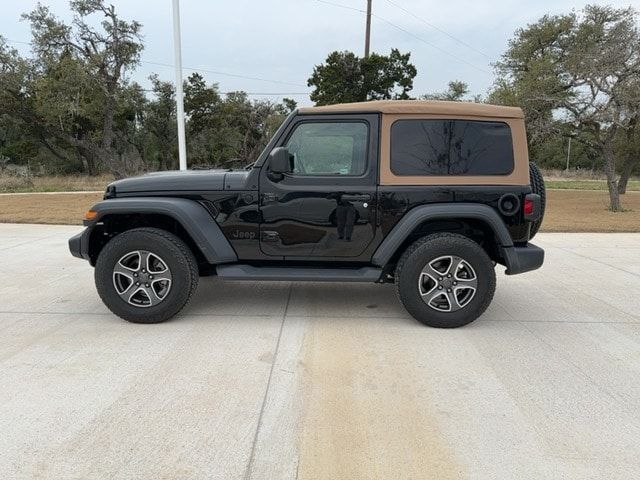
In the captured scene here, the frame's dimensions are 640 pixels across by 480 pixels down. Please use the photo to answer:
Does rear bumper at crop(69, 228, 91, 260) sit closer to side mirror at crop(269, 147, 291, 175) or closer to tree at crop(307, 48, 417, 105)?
side mirror at crop(269, 147, 291, 175)

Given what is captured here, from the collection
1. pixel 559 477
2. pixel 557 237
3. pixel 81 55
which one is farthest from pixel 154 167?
pixel 559 477

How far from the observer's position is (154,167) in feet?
126

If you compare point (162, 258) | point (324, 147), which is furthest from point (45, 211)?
point (324, 147)

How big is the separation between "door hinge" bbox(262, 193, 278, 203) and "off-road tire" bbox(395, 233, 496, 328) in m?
1.19

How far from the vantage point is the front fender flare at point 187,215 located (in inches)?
160

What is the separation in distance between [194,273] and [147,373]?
1.10 m

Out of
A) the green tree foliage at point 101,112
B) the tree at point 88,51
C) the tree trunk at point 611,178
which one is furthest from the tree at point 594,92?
the tree at point 88,51

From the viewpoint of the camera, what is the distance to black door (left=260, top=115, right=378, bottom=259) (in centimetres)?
409

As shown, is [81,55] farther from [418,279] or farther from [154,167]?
[418,279]

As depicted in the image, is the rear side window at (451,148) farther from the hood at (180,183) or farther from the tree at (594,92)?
the tree at (594,92)

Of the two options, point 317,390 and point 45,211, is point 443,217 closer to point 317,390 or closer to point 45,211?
point 317,390

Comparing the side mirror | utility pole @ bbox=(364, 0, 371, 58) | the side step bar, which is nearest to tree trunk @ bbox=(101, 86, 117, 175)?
utility pole @ bbox=(364, 0, 371, 58)

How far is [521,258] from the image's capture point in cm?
413

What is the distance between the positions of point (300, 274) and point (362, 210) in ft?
2.52
